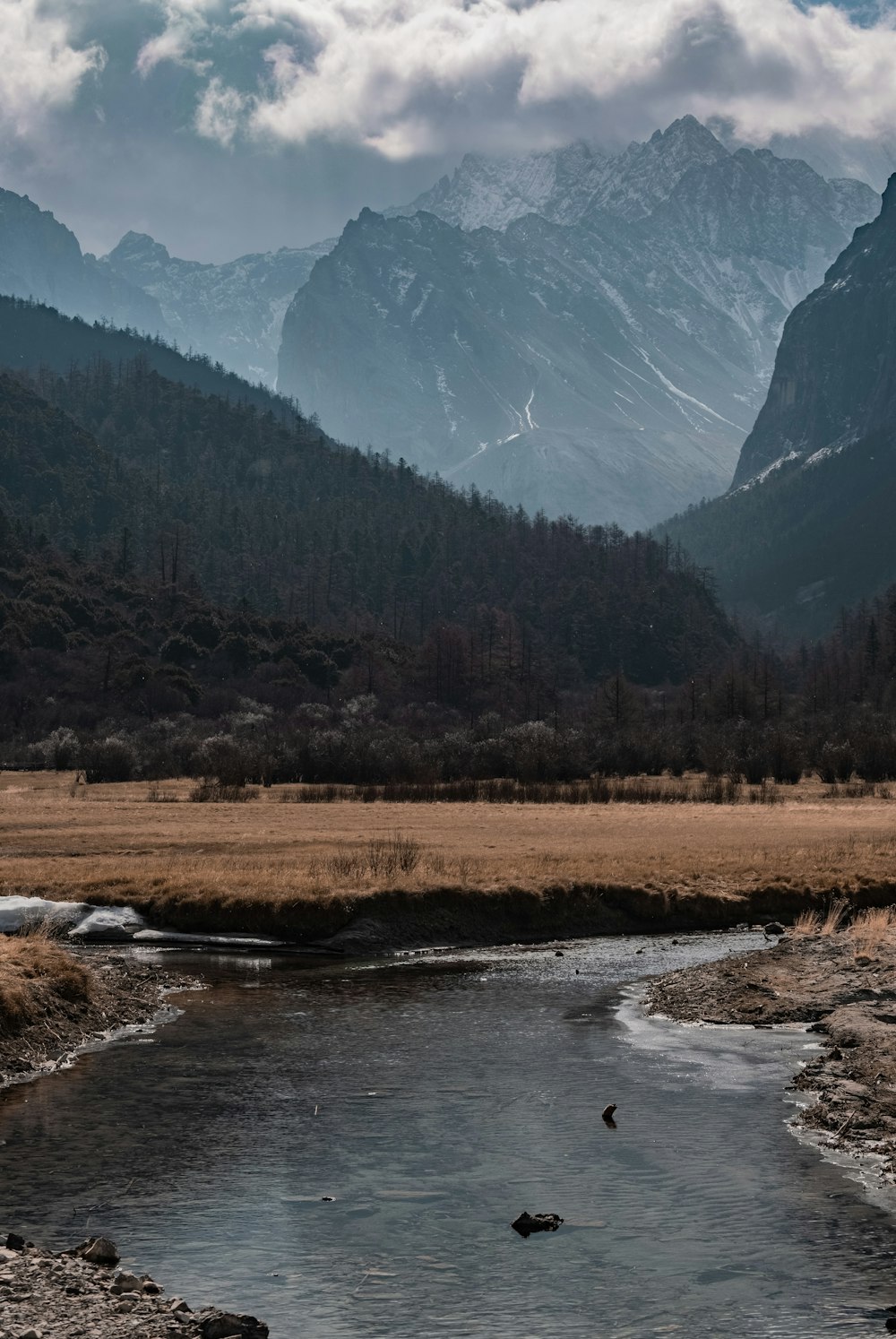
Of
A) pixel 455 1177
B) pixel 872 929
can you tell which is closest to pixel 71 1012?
pixel 455 1177

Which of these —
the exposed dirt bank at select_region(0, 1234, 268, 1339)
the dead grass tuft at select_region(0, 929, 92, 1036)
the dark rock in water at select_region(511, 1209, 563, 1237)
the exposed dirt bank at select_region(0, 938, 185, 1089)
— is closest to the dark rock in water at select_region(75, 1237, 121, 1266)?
the exposed dirt bank at select_region(0, 1234, 268, 1339)

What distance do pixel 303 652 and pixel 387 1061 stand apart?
163m

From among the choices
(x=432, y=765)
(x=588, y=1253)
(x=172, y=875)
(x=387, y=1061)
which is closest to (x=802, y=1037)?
(x=387, y=1061)

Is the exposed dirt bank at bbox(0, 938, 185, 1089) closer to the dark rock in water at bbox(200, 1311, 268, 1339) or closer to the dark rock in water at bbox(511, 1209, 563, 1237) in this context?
the dark rock in water at bbox(511, 1209, 563, 1237)

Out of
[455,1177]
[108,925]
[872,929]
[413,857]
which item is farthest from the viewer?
[413,857]

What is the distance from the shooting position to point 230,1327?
43.8 ft

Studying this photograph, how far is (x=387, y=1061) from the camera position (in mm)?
24969

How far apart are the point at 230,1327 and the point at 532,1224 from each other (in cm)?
456

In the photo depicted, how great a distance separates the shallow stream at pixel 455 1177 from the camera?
14.7 m

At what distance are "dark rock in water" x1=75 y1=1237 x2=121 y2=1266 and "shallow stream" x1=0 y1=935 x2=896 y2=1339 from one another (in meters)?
0.42

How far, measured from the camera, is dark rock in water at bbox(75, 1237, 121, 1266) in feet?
50.0

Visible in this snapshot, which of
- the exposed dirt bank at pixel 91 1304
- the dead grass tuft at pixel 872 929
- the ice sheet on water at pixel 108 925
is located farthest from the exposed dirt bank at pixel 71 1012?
the dead grass tuft at pixel 872 929

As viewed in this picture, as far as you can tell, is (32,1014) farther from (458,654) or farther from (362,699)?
(458,654)

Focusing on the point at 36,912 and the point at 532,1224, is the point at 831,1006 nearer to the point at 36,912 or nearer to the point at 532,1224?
the point at 532,1224
